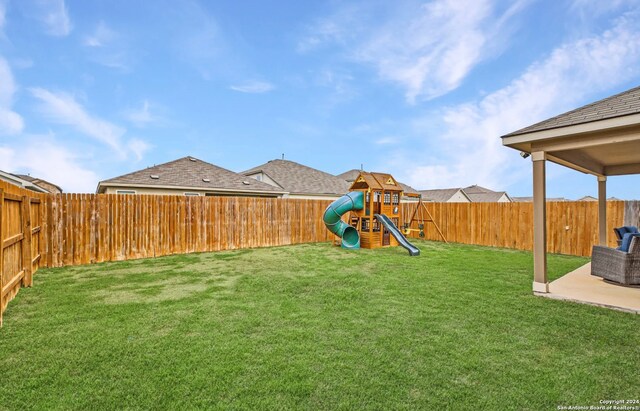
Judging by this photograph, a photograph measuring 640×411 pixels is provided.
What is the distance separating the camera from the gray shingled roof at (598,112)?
449 cm

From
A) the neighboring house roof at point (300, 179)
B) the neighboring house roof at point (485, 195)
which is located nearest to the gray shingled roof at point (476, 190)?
the neighboring house roof at point (485, 195)

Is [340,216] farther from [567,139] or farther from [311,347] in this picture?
[311,347]

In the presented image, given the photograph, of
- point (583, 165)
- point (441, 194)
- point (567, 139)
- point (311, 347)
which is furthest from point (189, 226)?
point (441, 194)

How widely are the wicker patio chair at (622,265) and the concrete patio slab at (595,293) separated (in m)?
0.17

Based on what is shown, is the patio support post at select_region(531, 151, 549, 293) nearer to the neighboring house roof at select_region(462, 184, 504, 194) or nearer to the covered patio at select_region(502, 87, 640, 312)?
the covered patio at select_region(502, 87, 640, 312)

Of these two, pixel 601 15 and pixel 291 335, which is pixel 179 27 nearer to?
pixel 291 335

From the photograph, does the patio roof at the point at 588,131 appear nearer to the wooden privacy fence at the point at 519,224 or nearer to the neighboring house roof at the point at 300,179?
the wooden privacy fence at the point at 519,224

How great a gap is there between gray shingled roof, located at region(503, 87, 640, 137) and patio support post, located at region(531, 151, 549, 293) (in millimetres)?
462

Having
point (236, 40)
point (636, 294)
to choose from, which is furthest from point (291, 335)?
point (236, 40)

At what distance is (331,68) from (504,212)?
30.0ft

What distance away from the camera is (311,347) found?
300cm

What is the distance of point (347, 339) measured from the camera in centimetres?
321

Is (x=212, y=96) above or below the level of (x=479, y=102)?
above

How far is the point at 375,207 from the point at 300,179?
12925mm
